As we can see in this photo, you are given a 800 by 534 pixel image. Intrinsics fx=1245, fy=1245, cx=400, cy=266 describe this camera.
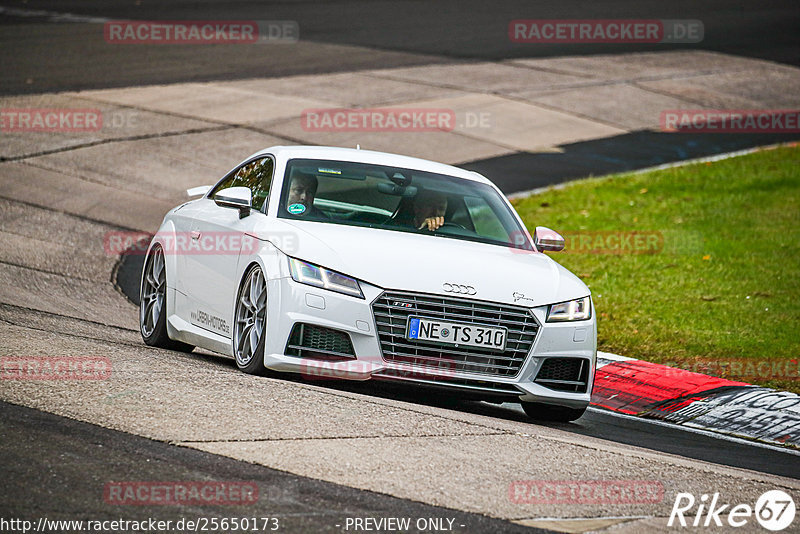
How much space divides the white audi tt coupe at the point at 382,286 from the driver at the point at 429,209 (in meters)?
0.01

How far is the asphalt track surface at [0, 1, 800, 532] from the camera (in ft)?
17.0

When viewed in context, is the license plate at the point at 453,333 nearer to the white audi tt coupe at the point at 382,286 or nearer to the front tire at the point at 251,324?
the white audi tt coupe at the point at 382,286

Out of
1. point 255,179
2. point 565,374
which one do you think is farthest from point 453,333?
point 255,179

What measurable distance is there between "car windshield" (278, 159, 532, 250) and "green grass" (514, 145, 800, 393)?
2.65 metres

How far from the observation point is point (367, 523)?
16.4ft

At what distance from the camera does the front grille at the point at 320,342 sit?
287 inches

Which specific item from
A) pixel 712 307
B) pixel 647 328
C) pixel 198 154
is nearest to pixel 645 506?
pixel 647 328

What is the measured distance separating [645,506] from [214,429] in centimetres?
208
